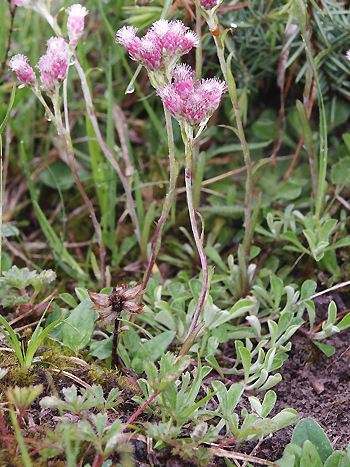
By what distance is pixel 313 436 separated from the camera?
1.53 metres

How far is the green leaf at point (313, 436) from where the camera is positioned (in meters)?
1.51

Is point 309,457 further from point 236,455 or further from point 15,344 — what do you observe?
point 15,344

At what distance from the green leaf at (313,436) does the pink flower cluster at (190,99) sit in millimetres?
713

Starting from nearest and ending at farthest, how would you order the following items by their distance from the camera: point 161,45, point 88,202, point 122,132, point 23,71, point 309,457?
point 309,457 < point 161,45 < point 23,71 < point 88,202 < point 122,132

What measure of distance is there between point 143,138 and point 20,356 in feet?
4.26

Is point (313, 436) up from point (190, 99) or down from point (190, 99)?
down

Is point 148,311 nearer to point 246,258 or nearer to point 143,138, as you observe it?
point 246,258

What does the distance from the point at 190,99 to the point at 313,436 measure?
31.0 inches

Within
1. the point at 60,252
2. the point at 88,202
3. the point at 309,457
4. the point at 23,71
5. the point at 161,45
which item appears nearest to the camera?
the point at 309,457

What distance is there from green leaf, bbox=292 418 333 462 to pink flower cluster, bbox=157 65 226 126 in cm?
71

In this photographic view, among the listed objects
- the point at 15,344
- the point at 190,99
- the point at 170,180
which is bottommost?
the point at 15,344

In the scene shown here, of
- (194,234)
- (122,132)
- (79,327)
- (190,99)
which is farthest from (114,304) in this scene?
(122,132)

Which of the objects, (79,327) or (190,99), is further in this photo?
(79,327)

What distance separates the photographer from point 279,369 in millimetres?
1884
